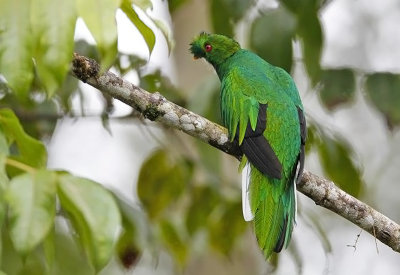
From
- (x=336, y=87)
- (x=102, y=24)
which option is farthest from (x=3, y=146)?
(x=336, y=87)

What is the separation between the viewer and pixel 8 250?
4457mm

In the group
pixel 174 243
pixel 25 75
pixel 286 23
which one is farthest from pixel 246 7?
pixel 25 75

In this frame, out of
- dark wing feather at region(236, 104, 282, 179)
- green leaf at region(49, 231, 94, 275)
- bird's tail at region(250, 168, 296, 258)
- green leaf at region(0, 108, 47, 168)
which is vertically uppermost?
green leaf at region(0, 108, 47, 168)

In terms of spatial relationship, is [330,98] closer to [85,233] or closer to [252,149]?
[252,149]

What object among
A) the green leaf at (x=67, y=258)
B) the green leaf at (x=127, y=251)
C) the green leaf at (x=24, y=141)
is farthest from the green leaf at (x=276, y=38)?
the green leaf at (x=67, y=258)

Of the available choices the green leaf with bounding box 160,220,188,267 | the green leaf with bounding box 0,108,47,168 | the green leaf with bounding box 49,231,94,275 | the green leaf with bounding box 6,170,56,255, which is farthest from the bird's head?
the green leaf with bounding box 6,170,56,255

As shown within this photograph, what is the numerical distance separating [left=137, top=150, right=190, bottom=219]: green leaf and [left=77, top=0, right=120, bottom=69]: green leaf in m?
2.85

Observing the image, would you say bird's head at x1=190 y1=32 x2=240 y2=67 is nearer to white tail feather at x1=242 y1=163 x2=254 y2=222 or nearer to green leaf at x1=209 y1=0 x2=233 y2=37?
green leaf at x1=209 y1=0 x2=233 y2=37

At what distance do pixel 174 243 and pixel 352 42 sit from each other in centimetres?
733

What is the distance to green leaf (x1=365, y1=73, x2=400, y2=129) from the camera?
458cm

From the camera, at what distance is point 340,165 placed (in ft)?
15.8

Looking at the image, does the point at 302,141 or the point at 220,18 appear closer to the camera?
the point at 302,141

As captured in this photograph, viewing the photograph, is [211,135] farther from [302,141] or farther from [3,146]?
[3,146]

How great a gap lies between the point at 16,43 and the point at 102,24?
234 millimetres
